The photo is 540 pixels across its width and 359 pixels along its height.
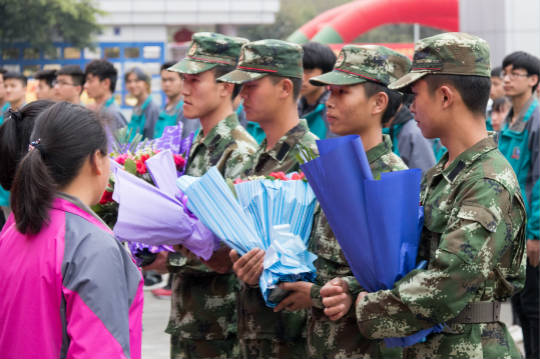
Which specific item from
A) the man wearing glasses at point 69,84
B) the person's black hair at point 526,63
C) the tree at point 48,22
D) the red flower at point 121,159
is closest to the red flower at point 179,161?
the red flower at point 121,159

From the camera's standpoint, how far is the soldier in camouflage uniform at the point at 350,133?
3.07 meters

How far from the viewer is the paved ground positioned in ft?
19.0

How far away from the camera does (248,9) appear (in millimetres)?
33500

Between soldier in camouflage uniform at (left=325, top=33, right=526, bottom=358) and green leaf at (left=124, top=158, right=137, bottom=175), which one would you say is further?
green leaf at (left=124, top=158, right=137, bottom=175)

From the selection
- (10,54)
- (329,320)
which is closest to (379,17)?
(10,54)

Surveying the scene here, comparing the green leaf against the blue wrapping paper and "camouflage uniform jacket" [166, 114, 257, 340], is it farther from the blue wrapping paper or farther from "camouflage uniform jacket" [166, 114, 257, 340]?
the blue wrapping paper

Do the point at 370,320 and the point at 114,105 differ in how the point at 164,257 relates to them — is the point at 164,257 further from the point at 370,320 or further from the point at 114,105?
the point at 114,105

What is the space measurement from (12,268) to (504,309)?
565 cm

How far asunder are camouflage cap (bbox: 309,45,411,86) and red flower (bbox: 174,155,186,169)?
925mm

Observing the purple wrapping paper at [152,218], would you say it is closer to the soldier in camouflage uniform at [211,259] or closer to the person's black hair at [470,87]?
the soldier in camouflage uniform at [211,259]

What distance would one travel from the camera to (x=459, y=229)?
7.96 ft

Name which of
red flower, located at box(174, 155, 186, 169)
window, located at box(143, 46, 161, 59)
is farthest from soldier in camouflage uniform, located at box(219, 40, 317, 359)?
window, located at box(143, 46, 161, 59)

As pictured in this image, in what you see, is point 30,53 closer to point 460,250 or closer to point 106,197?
point 106,197

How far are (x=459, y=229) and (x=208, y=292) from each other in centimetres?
168
